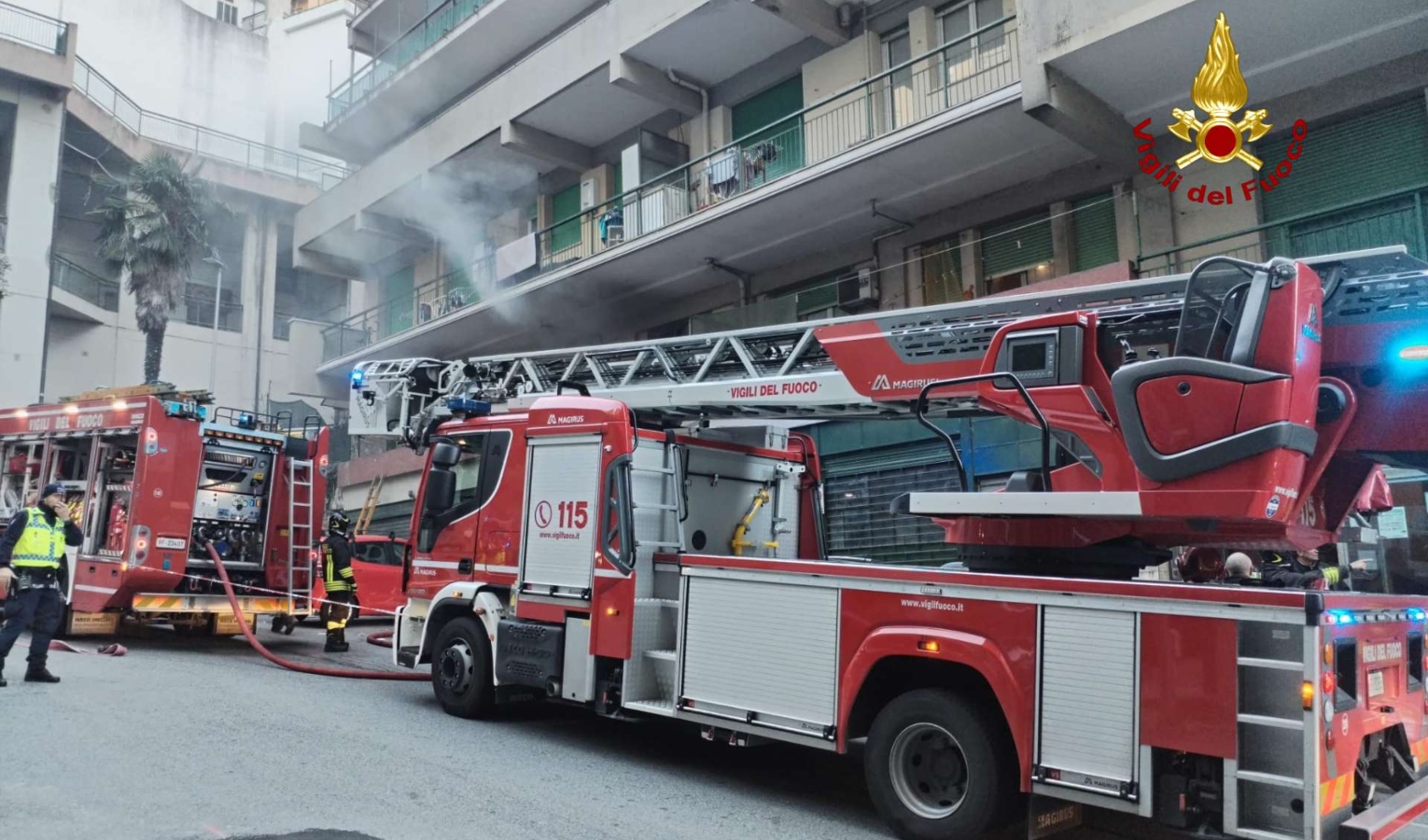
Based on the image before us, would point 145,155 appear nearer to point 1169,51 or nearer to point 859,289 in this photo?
point 859,289

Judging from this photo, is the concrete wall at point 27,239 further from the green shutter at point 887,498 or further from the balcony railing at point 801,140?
the green shutter at point 887,498

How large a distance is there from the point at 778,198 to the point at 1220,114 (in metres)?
5.60

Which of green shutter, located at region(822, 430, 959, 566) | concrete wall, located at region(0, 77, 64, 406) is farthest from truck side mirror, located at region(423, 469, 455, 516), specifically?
concrete wall, located at region(0, 77, 64, 406)

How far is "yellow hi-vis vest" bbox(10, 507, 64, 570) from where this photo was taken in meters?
8.76

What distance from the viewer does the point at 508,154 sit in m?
20.4

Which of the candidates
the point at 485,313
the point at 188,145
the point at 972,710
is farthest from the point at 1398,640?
the point at 188,145

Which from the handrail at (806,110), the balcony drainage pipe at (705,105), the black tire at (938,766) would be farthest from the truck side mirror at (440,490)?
the balcony drainage pipe at (705,105)

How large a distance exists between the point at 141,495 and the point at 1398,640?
446 inches

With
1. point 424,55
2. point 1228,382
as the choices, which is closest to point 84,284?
point 424,55

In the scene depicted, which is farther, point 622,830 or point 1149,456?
point 622,830

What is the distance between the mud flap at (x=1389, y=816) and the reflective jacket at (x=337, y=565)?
1087cm

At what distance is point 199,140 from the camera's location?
33750 millimetres

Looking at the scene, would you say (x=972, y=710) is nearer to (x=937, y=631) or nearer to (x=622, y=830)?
(x=937, y=631)

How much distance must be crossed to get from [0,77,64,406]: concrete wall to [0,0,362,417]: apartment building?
0.03 meters
